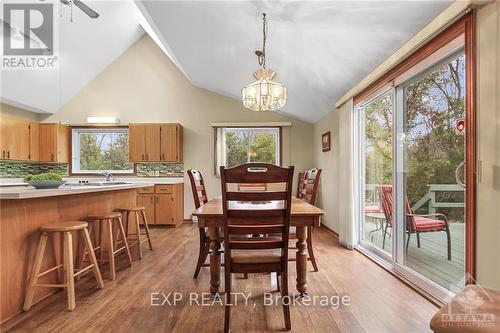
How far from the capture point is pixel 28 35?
164 inches

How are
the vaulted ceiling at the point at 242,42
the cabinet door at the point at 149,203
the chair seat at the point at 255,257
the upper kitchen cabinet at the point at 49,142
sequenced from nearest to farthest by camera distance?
the chair seat at the point at 255,257 → the vaulted ceiling at the point at 242,42 → the cabinet door at the point at 149,203 → the upper kitchen cabinet at the point at 49,142

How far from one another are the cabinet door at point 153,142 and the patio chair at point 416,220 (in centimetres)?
407

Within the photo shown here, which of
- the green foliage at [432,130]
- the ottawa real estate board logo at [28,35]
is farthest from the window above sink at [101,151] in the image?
the green foliage at [432,130]

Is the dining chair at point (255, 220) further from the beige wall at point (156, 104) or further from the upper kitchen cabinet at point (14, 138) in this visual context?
the upper kitchen cabinet at point (14, 138)

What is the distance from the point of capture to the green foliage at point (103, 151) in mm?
5770

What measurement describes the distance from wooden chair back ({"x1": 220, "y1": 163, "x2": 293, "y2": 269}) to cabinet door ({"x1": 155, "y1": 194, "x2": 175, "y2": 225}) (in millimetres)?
3689

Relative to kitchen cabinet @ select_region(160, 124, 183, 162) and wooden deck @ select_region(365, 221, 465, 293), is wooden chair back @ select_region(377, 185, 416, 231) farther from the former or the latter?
kitchen cabinet @ select_region(160, 124, 183, 162)

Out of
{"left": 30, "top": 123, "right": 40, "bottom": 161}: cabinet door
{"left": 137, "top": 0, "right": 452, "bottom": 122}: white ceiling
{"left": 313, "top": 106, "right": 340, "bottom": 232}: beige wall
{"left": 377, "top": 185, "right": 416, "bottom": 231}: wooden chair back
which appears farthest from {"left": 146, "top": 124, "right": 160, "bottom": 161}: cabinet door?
{"left": 377, "top": 185, "right": 416, "bottom": 231}: wooden chair back

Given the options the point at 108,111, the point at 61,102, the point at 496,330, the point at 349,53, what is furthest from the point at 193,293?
the point at 61,102

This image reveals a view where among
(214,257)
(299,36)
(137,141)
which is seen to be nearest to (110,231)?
(214,257)

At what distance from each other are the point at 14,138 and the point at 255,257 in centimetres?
529

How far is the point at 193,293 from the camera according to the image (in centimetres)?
227

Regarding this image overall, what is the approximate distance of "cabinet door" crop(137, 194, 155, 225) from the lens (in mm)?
5102

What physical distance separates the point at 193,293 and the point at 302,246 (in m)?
1.01
